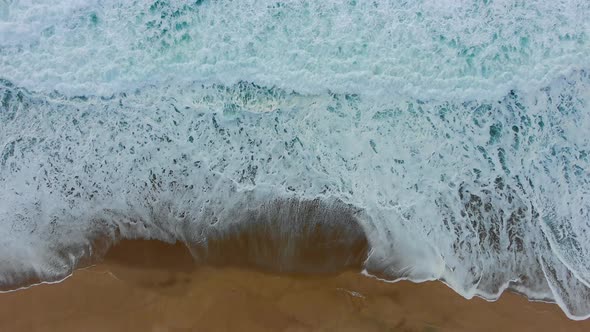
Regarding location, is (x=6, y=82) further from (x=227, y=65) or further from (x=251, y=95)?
(x=251, y=95)

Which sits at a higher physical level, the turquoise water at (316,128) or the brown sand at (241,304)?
the turquoise water at (316,128)

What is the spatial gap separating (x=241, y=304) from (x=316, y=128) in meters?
1.94

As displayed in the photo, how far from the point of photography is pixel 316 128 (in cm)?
395

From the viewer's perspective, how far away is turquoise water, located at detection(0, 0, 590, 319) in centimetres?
382

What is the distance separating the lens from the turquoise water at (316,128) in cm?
382

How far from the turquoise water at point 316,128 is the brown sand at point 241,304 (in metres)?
0.19

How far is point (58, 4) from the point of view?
4121 mm

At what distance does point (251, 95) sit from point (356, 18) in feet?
4.73

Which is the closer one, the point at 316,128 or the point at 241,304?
the point at 241,304

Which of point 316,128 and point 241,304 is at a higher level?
point 316,128

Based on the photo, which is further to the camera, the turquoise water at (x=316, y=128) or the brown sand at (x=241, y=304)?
the turquoise water at (x=316, y=128)

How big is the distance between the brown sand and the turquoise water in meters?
0.19

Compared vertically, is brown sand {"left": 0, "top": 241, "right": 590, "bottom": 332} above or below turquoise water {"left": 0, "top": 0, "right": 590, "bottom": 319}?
below

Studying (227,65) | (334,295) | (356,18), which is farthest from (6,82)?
(334,295)
